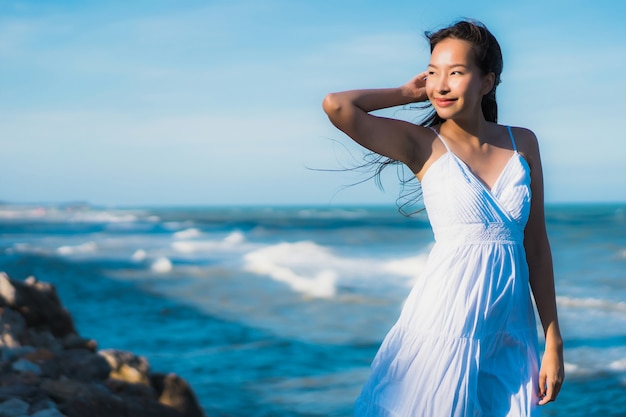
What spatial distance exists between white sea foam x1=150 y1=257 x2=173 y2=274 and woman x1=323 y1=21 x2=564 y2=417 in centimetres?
1518

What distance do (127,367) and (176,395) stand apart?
0.36 meters

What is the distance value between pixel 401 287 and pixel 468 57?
12262mm

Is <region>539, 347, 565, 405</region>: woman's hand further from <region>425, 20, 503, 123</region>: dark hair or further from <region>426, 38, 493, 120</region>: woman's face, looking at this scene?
<region>425, 20, 503, 123</region>: dark hair

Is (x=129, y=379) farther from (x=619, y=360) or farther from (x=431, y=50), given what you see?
(x=619, y=360)

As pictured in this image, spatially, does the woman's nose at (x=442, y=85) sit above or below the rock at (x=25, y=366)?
above

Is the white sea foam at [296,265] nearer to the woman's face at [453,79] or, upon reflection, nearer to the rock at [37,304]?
the rock at [37,304]

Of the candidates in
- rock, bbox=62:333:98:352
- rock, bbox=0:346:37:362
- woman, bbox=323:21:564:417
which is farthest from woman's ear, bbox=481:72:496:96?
rock, bbox=62:333:98:352

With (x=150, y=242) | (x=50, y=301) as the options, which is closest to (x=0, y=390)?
(x=50, y=301)

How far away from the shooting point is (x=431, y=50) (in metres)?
2.54

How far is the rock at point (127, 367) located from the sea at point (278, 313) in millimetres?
1552

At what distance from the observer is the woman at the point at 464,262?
2.35 meters

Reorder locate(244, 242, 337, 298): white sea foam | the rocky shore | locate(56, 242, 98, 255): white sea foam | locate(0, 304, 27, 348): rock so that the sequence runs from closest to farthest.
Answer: the rocky shore
locate(0, 304, 27, 348): rock
locate(244, 242, 337, 298): white sea foam
locate(56, 242, 98, 255): white sea foam

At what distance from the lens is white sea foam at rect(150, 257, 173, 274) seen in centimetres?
1748

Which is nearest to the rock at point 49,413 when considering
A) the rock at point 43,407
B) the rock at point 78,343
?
the rock at point 43,407
